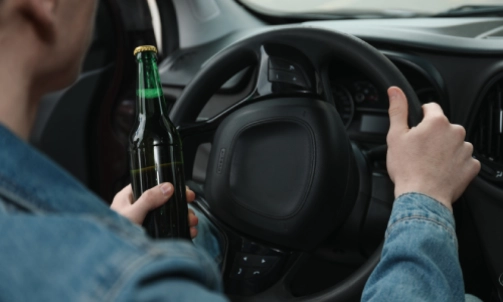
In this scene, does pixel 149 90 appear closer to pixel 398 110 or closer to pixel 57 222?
pixel 398 110

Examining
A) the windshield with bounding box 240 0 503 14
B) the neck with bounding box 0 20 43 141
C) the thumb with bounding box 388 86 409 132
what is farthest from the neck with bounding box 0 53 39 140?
the windshield with bounding box 240 0 503 14

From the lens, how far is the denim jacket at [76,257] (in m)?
0.36

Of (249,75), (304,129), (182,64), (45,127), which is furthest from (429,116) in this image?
(45,127)

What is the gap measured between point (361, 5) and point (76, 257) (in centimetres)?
159

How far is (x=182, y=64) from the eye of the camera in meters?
1.88

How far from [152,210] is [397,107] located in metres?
0.38

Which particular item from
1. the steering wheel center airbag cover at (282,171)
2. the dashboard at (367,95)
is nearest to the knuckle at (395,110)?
the steering wheel center airbag cover at (282,171)

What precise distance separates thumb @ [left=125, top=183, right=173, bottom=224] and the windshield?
1.01 meters

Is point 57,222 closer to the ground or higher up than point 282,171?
higher up

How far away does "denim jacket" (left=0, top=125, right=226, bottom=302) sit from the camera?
0.36 m

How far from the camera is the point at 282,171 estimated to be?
1141 mm

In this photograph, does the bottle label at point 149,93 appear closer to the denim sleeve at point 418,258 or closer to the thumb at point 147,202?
the thumb at point 147,202

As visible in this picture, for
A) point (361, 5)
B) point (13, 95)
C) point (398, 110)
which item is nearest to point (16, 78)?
point (13, 95)

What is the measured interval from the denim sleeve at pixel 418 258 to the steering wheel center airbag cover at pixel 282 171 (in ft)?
0.77
